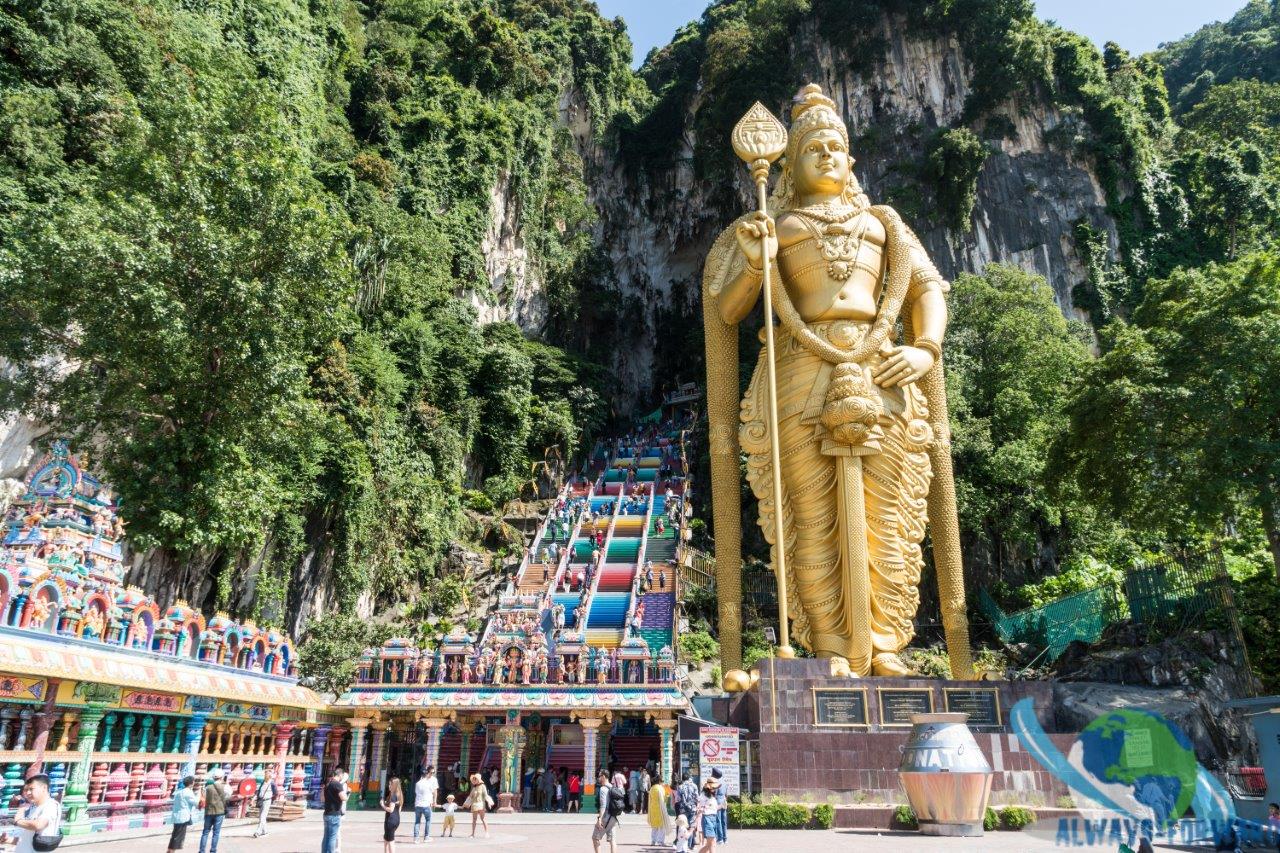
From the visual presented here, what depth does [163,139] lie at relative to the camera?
1207 centimetres

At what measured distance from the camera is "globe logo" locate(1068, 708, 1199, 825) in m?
1.93

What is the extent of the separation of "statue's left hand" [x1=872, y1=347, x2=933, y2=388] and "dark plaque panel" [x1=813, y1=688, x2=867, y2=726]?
292 cm

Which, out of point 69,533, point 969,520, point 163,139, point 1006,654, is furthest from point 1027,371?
point 69,533

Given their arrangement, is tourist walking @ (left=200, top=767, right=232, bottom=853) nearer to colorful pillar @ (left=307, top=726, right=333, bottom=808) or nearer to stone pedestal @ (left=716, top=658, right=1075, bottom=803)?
stone pedestal @ (left=716, top=658, right=1075, bottom=803)

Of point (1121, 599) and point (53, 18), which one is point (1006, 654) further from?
point (53, 18)

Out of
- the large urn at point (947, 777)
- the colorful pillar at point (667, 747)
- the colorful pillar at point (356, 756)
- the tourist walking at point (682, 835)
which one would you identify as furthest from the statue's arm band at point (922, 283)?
the colorful pillar at point (356, 756)

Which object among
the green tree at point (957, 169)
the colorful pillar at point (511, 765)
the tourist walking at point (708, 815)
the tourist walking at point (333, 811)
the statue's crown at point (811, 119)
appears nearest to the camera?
the tourist walking at point (708, 815)

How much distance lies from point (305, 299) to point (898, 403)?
27.0 ft

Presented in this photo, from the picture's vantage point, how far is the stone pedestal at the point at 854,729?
23.0ft

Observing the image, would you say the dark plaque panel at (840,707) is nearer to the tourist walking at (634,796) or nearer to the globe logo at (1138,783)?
the globe logo at (1138,783)

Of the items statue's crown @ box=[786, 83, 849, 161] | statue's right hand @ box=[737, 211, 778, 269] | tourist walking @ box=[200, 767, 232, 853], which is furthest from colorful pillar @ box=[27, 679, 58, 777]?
statue's crown @ box=[786, 83, 849, 161]

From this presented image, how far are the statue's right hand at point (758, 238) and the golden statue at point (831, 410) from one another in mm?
14

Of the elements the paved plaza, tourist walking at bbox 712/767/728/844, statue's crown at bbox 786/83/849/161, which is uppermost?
statue's crown at bbox 786/83/849/161

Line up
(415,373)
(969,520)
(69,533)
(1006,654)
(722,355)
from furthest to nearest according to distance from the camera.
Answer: (415,373) < (969,520) < (1006,654) < (722,355) < (69,533)
